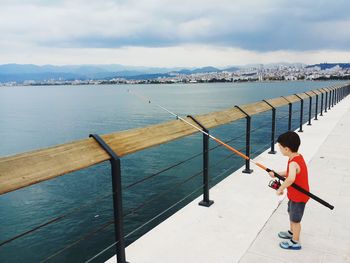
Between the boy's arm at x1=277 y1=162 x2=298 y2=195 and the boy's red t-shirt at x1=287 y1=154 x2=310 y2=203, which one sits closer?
the boy's arm at x1=277 y1=162 x2=298 y2=195

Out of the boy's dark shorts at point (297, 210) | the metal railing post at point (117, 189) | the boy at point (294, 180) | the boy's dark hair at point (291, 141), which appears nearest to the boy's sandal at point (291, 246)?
the boy at point (294, 180)

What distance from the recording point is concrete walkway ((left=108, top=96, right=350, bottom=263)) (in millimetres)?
3438

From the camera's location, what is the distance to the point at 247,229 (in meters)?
4.01

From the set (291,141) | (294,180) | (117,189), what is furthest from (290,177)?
(117,189)

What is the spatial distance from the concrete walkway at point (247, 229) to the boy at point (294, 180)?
192mm

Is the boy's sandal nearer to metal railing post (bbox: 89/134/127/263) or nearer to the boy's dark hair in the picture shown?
the boy's dark hair

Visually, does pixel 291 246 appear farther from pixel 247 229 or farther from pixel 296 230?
pixel 247 229

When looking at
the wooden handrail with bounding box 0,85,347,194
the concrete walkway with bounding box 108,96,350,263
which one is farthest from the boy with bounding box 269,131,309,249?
the wooden handrail with bounding box 0,85,347,194

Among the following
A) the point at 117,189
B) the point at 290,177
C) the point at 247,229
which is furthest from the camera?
the point at 247,229

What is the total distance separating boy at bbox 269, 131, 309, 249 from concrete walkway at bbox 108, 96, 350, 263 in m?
0.19

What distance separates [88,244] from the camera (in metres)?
8.59

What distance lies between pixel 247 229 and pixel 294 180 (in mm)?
981

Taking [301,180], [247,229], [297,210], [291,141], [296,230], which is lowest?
[247,229]

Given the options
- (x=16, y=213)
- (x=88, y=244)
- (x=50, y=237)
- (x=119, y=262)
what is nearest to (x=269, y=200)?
(x=119, y=262)
